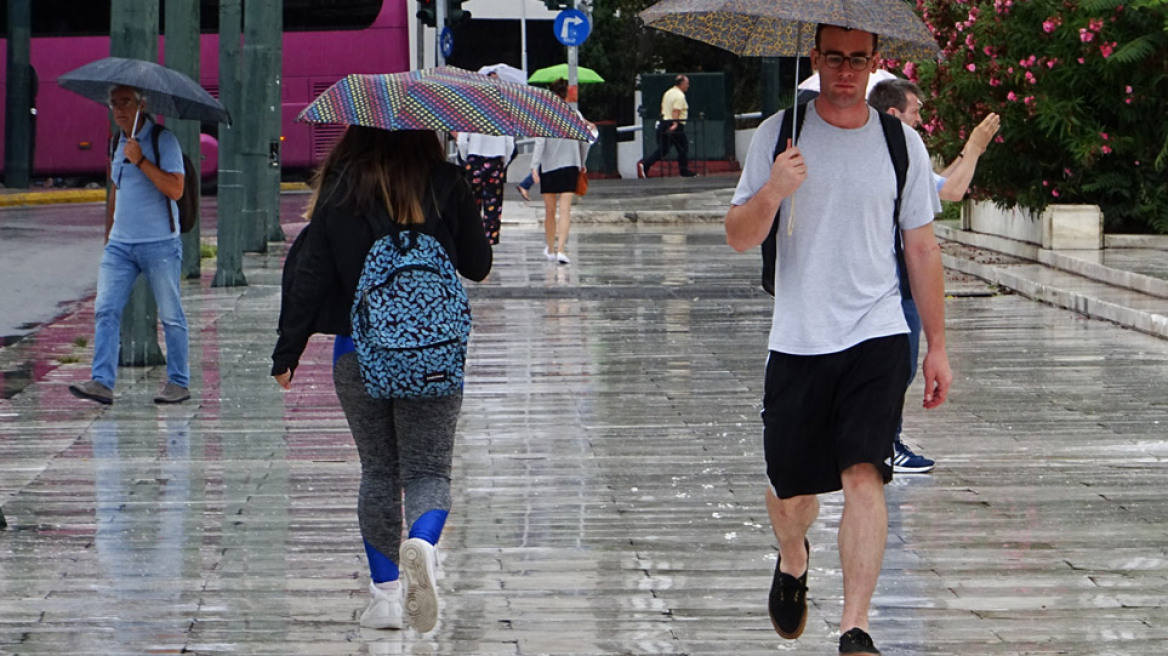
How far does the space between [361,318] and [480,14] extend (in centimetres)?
3397

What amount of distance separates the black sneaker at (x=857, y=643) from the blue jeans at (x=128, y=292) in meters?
5.93

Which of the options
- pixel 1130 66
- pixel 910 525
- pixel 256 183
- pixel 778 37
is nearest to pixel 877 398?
pixel 778 37

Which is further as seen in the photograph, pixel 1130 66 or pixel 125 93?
pixel 1130 66

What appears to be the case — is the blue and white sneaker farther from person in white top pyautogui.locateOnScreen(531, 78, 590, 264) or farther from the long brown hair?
person in white top pyautogui.locateOnScreen(531, 78, 590, 264)

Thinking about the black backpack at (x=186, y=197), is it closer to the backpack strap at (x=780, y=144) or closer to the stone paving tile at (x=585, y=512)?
the stone paving tile at (x=585, y=512)

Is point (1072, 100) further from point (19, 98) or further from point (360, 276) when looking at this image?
point (19, 98)

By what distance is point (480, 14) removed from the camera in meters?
39.1

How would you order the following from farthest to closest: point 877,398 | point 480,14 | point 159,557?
point 480,14, point 159,557, point 877,398

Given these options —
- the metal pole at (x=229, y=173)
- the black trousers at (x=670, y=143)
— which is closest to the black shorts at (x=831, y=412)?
the metal pole at (x=229, y=173)

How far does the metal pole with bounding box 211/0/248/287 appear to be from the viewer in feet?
54.2

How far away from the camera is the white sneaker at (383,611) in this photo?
19.5 ft

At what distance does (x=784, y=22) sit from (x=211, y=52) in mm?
29680

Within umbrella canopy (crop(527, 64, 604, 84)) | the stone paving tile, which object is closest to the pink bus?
umbrella canopy (crop(527, 64, 604, 84))

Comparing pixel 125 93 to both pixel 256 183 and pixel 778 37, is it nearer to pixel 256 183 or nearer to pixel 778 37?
pixel 778 37
